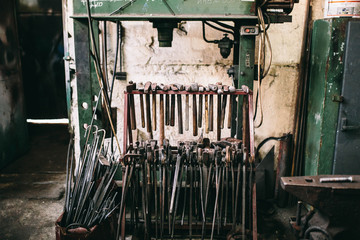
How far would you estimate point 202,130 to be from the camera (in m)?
2.66

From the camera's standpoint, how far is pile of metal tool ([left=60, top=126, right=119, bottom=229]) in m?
2.35

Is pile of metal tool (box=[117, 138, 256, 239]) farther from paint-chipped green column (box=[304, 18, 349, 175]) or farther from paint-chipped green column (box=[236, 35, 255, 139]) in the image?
paint-chipped green column (box=[304, 18, 349, 175])

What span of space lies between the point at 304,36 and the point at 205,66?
1.02 m

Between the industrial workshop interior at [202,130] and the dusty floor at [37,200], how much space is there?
17 mm

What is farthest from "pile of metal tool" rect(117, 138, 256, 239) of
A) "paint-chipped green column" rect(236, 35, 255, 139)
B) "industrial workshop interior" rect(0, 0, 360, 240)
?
"paint-chipped green column" rect(236, 35, 255, 139)

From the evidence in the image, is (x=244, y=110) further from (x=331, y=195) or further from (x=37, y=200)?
(x=37, y=200)

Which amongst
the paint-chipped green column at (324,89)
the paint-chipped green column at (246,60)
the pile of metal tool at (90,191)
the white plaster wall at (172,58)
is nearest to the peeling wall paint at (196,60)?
the white plaster wall at (172,58)

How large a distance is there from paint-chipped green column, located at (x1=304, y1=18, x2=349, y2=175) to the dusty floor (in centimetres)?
64

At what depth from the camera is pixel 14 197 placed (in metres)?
3.39

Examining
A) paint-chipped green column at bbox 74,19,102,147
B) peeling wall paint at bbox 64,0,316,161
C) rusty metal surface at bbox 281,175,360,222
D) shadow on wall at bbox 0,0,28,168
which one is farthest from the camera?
shadow on wall at bbox 0,0,28,168

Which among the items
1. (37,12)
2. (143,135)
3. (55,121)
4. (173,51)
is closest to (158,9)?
(173,51)

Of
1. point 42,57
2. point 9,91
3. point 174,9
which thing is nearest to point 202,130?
point 174,9

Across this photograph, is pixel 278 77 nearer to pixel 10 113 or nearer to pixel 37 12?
pixel 10 113

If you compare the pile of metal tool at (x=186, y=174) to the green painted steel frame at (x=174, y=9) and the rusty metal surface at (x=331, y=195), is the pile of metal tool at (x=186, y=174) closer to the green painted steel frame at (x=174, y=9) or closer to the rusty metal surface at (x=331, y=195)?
the rusty metal surface at (x=331, y=195)
